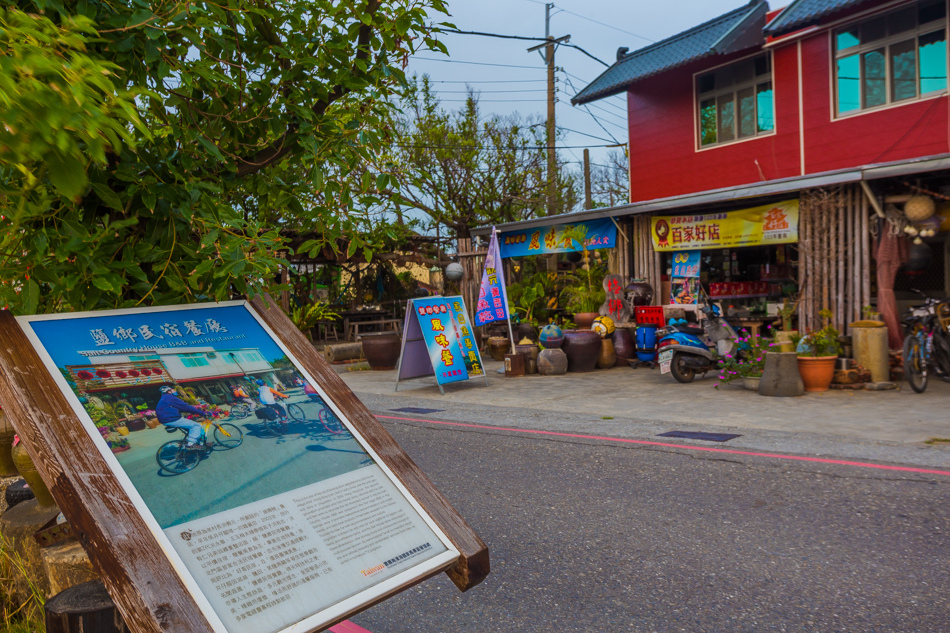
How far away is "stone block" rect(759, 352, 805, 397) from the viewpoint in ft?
32.7

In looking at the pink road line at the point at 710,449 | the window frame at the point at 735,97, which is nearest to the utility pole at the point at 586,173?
the window frame at the point at 735,97

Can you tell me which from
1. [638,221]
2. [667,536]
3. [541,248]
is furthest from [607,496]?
[541,248]

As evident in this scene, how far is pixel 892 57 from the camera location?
13.0m

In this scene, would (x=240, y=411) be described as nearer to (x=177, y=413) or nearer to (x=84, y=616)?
(x=177, y=413)

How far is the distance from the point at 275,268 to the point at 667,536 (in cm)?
334

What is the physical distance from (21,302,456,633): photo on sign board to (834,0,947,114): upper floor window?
14.1 meters

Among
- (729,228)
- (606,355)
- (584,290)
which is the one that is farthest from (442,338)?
(729,228)

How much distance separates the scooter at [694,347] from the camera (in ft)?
38.1

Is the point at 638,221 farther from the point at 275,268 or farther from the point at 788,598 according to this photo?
the point at 275,268

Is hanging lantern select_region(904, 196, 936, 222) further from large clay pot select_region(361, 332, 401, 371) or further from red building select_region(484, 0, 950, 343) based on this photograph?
large clay pot select_region(361, 332, 401, 371)

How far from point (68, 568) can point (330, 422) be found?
1278mm

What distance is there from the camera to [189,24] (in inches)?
90.4

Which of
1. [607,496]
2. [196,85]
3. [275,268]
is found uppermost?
[196,85]

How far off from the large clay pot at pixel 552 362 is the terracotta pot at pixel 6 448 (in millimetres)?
10480
